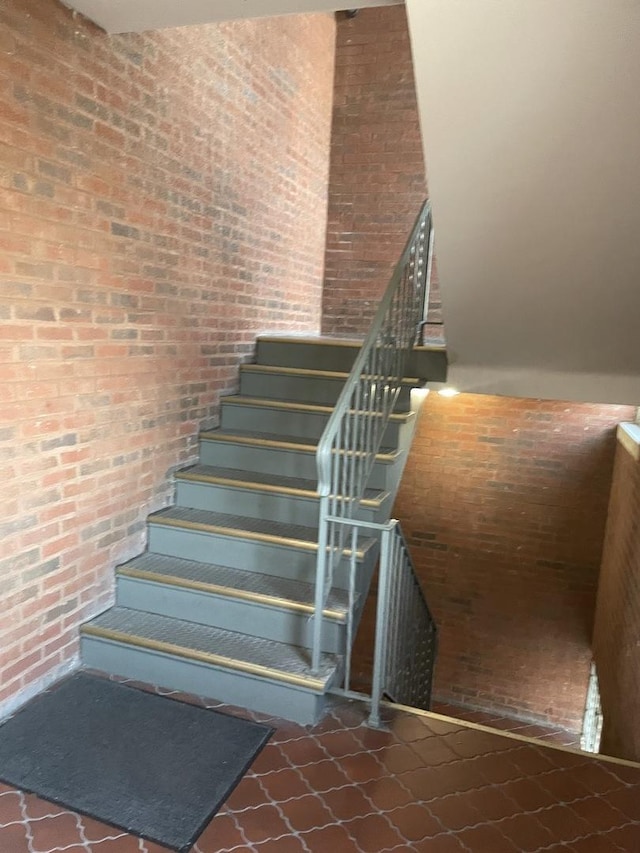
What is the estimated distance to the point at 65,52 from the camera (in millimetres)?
2186

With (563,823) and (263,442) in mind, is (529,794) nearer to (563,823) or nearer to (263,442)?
(563,823)

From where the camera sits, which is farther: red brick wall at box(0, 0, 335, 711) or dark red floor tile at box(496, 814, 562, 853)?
red brick wall at box(0, 0, 335, 711)

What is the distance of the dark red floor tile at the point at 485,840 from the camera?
177 centimetres

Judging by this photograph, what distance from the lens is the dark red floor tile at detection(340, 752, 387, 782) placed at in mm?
2037

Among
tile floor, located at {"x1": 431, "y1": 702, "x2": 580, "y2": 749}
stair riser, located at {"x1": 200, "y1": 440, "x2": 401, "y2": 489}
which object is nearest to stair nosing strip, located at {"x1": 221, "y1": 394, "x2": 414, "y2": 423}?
stair riser, located at {"x1": 200, "y1": 440, "x2": 401, "y2": 489}

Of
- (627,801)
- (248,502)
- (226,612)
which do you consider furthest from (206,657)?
(627,801)

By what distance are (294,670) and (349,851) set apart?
26.5 inches

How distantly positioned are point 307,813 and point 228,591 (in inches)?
37.3

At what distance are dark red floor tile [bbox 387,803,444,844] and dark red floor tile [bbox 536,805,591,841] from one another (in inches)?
13.3

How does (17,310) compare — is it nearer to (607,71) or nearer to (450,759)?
(607,71)

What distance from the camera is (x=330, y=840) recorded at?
1783 mm

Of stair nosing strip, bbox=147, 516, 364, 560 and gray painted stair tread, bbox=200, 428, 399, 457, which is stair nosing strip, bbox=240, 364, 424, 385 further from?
stair nosing strip, bbox=147, 516, 364, 560

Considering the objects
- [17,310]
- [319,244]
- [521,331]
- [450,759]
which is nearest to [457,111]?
[521,331]

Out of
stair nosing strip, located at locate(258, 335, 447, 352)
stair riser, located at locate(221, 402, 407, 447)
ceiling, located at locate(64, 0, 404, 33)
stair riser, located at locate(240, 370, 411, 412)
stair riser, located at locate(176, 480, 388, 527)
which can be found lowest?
stair riser, located at locate(176, 480, 388, 527)
